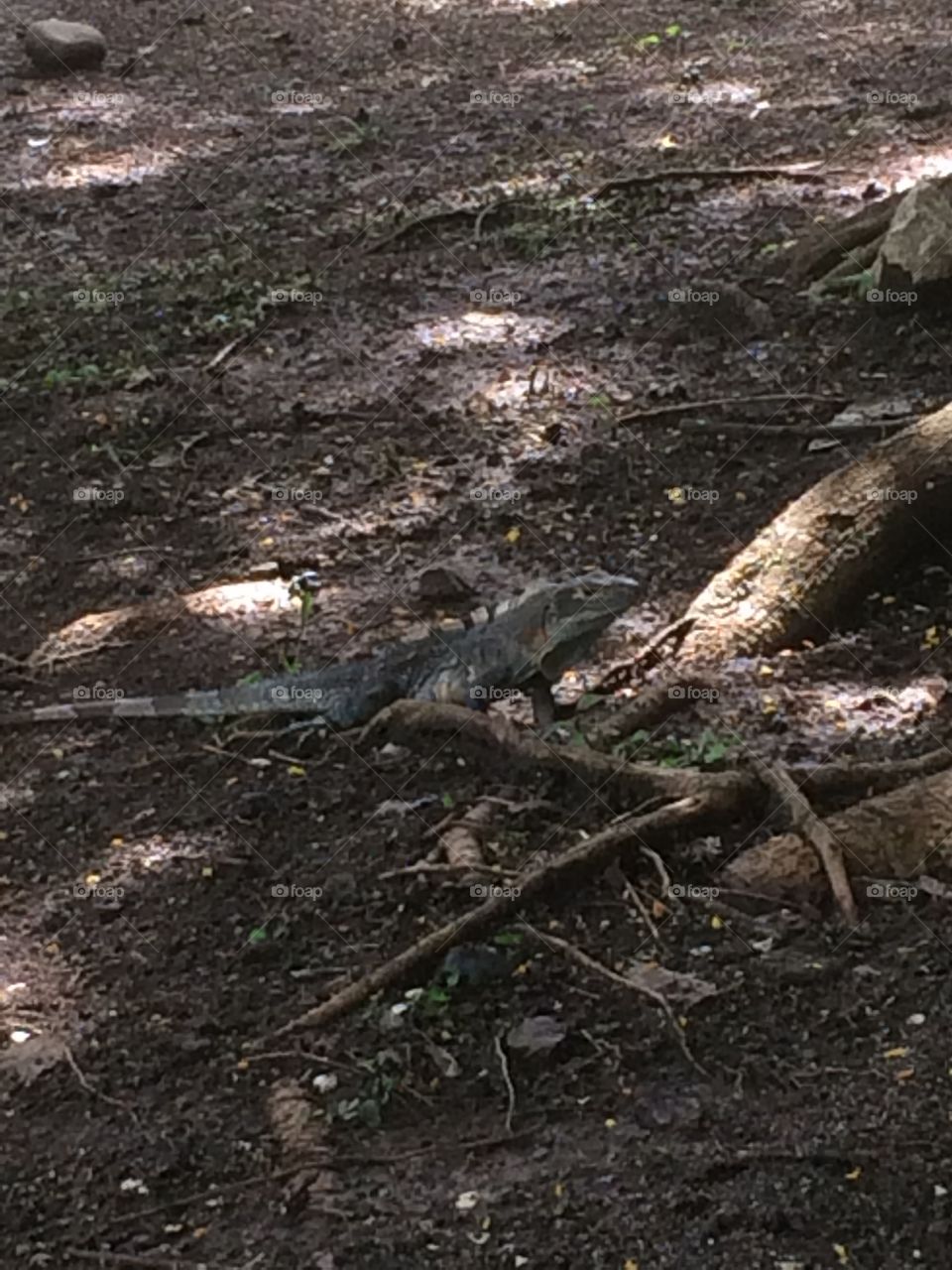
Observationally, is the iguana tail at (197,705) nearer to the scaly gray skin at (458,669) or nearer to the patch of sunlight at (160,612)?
the scaly gray skin at (458,669)

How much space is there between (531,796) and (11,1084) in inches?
51.0

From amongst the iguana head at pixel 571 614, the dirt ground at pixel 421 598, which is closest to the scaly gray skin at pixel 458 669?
the iguana head at pixel 571 614

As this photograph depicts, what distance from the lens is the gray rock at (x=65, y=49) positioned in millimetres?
10250

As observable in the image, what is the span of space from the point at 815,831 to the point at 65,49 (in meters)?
8.35

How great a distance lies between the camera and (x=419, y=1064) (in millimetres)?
3191

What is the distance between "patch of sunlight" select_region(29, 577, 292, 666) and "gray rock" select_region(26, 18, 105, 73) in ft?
20.4

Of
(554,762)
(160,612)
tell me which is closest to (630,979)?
(554,762)

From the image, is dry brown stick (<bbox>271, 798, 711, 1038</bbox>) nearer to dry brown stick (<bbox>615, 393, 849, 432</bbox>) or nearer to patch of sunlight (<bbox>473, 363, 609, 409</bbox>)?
dry brown stick (<bbox>615, 393, 849, 432</bbox>)

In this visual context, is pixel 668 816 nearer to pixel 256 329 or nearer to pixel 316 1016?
pixel 316 1016

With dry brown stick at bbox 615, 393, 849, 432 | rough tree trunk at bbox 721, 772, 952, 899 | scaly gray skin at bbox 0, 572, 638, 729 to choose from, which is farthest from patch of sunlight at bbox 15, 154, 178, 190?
rough tree trunk at bbox 721, 772, 952, 899

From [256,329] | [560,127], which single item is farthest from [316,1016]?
[560,127]

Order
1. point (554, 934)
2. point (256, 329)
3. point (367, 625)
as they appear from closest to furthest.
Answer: point (554, 934) < point (367, 625) < point (256, 329)

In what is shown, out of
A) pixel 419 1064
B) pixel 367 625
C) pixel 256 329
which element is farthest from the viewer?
pixel 256 329

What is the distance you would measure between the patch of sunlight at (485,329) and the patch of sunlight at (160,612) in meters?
1.80
